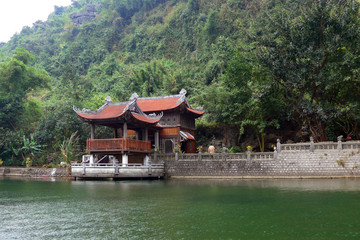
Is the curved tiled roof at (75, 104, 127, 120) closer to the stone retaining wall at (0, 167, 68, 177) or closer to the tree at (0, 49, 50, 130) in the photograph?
the stone retaining wall at (0, 167, 68, 177)

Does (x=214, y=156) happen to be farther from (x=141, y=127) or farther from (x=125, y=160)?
(x=125, y=160)

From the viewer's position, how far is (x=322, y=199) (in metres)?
14.7

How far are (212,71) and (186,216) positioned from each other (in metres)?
38.4

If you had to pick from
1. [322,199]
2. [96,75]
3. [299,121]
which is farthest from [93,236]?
[96,75]

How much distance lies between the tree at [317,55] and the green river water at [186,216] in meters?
11.5

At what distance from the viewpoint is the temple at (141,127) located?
91.8 feet

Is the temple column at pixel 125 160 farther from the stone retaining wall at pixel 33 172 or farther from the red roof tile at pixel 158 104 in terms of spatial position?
the red roof tile at pixel 158 104

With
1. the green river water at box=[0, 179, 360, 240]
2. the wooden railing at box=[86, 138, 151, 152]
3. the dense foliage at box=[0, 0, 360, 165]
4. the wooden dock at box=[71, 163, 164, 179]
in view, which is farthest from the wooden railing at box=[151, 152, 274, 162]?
the green river water at box=[0, 179, 360, 240]

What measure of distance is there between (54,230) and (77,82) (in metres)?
43.2

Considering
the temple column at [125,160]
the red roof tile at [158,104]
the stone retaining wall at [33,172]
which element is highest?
the red roof tile at [158,104]

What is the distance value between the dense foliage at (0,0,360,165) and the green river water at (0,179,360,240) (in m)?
12.6

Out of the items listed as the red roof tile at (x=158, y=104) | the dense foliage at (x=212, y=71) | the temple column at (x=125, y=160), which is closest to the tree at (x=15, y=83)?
the dense foliage at (x=212, y=71)

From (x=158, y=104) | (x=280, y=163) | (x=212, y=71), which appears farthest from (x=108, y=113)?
(x=212, y=71)

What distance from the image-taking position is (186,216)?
11.7 metres
